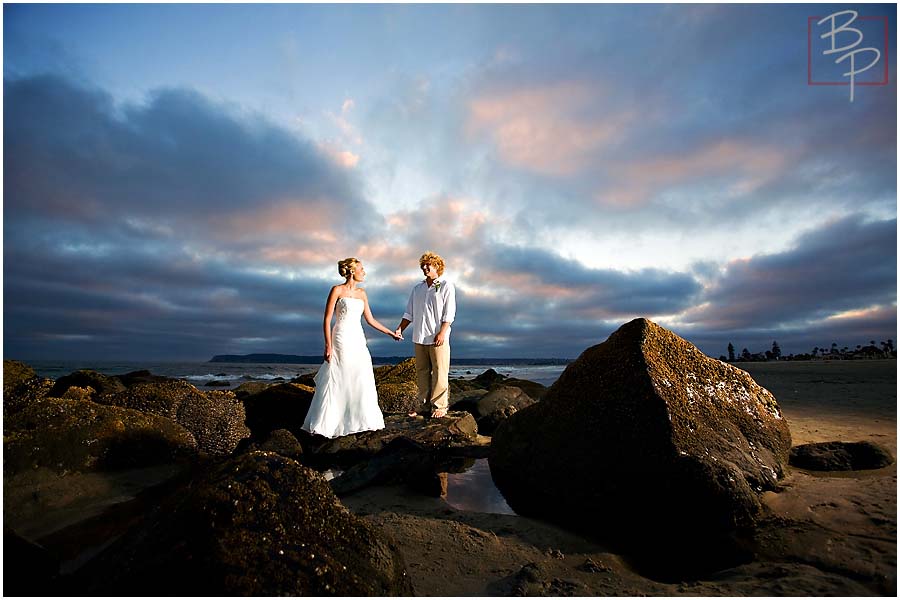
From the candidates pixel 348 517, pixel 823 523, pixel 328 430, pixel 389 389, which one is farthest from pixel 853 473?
pixel 389 389

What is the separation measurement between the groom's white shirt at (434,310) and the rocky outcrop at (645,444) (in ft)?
12.0

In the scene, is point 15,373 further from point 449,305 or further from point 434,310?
point 449,305

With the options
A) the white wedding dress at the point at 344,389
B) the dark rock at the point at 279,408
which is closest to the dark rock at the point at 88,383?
the dark rock at the point at 279,408

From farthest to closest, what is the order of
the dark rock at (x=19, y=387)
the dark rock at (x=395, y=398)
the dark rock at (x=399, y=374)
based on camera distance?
the dark rock at (x=399, y=374) < the dark rock at (x=395, y=398) < the dark rock at (x=19, y=387)

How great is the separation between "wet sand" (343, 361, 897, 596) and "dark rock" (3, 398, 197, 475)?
132 inches

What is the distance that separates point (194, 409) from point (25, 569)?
546 cm

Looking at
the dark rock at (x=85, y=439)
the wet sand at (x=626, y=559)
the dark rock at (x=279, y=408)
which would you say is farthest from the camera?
the dark rock at (x=279, y=408)

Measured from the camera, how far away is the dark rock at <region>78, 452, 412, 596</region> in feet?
7.70

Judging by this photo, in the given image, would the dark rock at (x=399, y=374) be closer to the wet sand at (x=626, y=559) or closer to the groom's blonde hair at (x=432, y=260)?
the groom's blonde hair at (x=432, y=260)

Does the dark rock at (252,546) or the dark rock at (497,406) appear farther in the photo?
the dark rock at (497,406)

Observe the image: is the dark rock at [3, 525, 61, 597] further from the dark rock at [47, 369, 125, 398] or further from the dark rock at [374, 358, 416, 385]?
the dark rock at [374, 358, 416, 385]

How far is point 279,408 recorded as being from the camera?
10750 mm

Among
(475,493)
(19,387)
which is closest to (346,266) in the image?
(475,493)

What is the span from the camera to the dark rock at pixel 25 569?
8.95 feet
